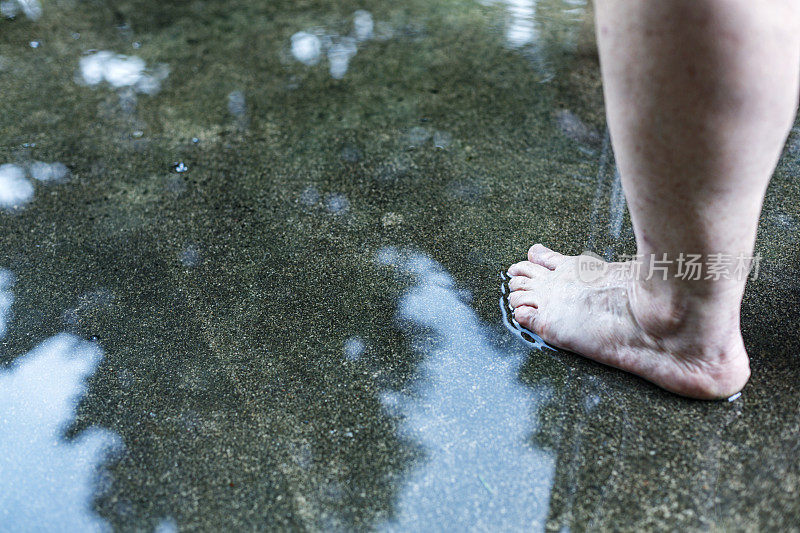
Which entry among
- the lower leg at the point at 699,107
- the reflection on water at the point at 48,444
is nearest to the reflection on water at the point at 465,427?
the lower leg at the point at 699,107

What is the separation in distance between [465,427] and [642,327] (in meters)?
0.39

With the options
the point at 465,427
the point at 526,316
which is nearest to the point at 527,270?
the point at 526,316

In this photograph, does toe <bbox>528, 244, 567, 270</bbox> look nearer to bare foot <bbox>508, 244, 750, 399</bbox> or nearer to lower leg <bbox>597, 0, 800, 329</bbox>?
bare foot <bbox>508, 244, 750, 399</bbox>

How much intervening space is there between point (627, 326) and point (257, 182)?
1147 millimetres

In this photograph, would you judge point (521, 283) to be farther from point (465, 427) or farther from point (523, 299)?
point (465, 427)

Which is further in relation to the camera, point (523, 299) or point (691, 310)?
point (523, 299)

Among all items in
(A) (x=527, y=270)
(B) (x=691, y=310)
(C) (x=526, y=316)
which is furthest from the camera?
(A) (x=527, y=270)

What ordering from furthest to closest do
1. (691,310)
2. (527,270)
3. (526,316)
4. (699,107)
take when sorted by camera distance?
(527,270), (526,316), (691,310), (699,107)

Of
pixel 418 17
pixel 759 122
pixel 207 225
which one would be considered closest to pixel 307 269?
pixel 207 225

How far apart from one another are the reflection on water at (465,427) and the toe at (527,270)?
154 millimetres

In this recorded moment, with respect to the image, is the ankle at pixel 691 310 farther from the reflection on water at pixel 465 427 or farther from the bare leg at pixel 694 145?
the reflection on water at pixel 465 427

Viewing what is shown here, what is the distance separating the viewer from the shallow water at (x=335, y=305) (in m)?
1.04

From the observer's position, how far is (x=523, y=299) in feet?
4.50

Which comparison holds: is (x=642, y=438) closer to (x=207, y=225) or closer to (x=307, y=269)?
(x=307, y=269)
